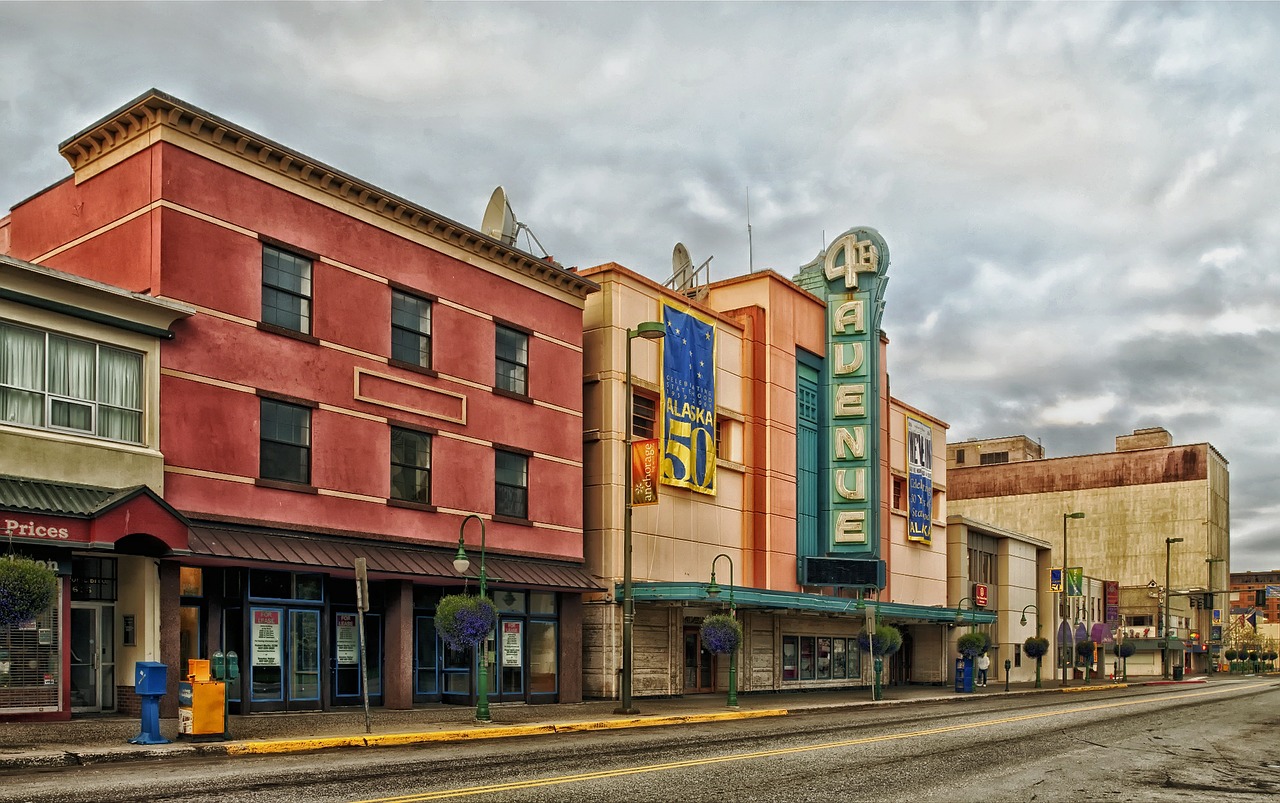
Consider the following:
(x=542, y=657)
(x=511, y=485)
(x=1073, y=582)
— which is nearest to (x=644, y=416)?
(x=511, y=485)

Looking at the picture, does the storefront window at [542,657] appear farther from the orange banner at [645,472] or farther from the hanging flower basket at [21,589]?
the hanging flower basket at [21,589]

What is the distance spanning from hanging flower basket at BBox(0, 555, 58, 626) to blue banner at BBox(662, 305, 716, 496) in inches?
876

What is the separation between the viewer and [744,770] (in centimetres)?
1681

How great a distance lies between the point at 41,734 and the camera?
1973 cm

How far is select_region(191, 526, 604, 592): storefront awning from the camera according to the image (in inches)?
972

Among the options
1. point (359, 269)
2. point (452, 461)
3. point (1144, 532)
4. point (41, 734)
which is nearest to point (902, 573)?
point (452, 461)

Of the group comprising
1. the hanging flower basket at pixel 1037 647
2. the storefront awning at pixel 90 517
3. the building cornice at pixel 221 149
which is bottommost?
the hanging flower basket at pixel 1037 647

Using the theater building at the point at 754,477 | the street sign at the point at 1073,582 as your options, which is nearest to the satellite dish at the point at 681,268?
the theater building at the point at 754,477

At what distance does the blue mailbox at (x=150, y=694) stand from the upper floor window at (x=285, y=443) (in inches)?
291

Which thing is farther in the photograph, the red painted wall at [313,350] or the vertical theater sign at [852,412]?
the vertical theater sign at [852,412]

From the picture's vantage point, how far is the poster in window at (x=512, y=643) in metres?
33.3

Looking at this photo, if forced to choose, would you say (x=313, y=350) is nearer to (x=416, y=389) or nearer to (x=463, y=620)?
(x=416, y=389)

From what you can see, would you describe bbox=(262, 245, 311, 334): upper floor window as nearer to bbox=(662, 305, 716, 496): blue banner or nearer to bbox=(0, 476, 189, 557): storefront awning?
bbox=(0, 476, 189, 557): storefront awning

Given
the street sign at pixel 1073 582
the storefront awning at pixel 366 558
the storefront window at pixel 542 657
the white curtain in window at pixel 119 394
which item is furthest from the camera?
the street sign at pixel 1073 582
